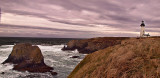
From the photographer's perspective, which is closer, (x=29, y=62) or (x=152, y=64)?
(x=152, y=64)

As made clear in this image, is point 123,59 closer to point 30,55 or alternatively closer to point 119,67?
point 119,67

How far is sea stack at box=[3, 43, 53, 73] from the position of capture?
28.7m

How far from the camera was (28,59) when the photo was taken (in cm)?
3127

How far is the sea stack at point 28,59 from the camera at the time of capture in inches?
1129

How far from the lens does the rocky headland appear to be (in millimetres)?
28631

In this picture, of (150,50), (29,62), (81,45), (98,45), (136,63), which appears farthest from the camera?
(81,45)

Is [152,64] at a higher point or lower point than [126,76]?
higher

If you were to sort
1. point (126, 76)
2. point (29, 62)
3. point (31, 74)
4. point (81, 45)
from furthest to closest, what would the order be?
point (81, 45), point (29, 62), point (31, 74), point (126, 76)

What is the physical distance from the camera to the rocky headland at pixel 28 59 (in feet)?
93.9

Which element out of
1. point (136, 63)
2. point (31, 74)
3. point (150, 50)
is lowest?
point (31, 74)

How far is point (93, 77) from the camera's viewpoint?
6.79 meters

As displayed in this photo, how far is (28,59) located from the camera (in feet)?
103

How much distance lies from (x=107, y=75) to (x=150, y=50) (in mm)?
3237

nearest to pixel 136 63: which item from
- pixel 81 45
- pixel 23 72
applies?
pixel 23 72
